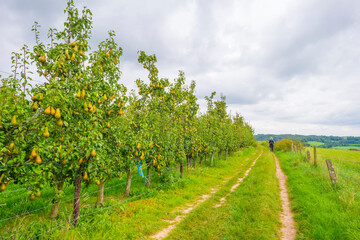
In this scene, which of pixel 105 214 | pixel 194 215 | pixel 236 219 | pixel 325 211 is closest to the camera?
pixel 105 214

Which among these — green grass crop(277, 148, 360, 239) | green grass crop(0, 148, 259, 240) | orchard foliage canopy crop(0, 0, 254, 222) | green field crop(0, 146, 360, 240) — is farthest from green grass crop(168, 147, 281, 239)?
orchard foliage canopy crop(0, 0, 254, 222)

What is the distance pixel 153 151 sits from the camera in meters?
10.2

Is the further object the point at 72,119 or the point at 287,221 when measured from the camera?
the point at 287,221

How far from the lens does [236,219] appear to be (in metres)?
7.22

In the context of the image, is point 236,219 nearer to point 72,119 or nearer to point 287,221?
point 287,221

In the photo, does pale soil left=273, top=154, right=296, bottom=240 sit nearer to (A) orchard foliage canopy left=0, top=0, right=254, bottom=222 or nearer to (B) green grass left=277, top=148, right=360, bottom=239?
(B) green grass left=277, top=148, right=360, bottom=239

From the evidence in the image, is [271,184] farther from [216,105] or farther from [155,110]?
[216,105]

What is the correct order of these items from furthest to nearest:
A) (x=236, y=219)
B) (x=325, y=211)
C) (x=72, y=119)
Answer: (x=236, y=219), (x=325, y=211), (x=72, y=119)

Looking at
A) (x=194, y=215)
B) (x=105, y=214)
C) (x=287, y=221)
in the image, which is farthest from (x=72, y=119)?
(x=287, y=221)

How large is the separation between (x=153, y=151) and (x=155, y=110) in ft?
8.75

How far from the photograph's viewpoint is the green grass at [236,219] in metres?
6.17

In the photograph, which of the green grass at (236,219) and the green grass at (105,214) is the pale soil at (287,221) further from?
the green grass at (105,214)

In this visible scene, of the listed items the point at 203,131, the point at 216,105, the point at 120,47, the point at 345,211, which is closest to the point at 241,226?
the point at 345,211

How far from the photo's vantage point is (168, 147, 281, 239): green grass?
6172 mm
